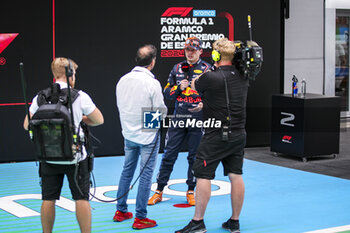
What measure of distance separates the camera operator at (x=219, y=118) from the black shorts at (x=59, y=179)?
3.56ft

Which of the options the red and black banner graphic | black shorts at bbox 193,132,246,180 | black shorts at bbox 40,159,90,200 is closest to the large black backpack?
black shorts at bbox 40,159,90,200

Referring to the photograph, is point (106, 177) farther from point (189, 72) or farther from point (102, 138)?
point (189, 72)

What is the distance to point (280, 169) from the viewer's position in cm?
782

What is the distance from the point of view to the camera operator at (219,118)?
4852mm

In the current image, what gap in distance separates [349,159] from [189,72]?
3.73 m

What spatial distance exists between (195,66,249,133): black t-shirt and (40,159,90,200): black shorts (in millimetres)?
A: 1219

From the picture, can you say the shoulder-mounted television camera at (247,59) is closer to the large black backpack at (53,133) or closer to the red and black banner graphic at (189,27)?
the large black backpack at (53,133)

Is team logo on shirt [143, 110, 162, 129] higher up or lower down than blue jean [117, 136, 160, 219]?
higher up

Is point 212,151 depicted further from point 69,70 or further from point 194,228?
point 69,70

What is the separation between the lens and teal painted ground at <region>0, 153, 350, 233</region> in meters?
5.25

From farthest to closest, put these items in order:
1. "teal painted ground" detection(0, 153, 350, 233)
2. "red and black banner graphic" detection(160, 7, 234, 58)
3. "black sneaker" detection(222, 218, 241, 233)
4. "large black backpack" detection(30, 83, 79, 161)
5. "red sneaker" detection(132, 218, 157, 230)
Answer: "red and black banner graphic" detection(160, 7, 234, 58), "teal painted ground" detection(0, 153, 350, 233), "red sneaker" detection(132, 218, 157, 230), "black sneaker" detection(222, 218, 241, 233), "large black backpack" detection(30, 83, 79, 161)

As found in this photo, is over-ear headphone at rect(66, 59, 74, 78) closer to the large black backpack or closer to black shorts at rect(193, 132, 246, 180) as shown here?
the large black backpack

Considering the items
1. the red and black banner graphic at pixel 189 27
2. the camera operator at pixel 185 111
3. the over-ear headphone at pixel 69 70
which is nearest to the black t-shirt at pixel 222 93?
the camera operator at pixel 185 111

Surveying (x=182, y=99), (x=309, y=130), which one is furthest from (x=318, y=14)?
(x=182, y=99)
